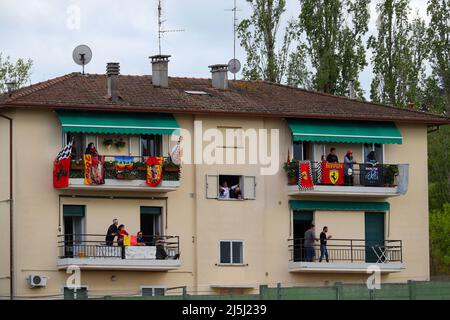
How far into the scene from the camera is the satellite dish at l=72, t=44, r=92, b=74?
67.3 m

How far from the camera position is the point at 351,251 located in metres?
68.5

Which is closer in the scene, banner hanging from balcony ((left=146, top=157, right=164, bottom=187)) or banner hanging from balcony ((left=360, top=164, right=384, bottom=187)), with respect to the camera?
banner hanging from balcony ((left=146, top=157, right=164, bottom=187))

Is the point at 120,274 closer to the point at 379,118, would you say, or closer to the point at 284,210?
the point at 284,210

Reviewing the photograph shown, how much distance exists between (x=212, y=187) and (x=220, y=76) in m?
5.92

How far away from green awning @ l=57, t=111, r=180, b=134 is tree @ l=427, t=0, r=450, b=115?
1004 inches

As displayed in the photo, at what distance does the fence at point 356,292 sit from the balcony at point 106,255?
975cm

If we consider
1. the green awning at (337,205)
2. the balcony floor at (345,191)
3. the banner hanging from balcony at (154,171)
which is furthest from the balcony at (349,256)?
the banner hanging from balcony at (154,171)

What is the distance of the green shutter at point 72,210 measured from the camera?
212ft

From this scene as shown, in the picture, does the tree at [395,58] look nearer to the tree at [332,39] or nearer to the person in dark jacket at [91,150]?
the tree at [332,39]

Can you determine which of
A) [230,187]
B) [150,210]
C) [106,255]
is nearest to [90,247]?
[106,255]

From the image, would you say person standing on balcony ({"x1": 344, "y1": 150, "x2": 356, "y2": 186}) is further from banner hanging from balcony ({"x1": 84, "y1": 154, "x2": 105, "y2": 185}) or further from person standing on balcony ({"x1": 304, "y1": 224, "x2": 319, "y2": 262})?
banner hanging from balcony ({"x1": 84, "y1": 154, "x2": 105, "y2": 185})

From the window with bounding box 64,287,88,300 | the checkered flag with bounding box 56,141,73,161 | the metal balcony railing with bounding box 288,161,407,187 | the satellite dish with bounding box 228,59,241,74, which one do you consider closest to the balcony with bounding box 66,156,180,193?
the checkered flag with bounding box 56,141,73,161

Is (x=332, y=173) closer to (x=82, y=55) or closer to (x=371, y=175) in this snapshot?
(x=371, y=175)
